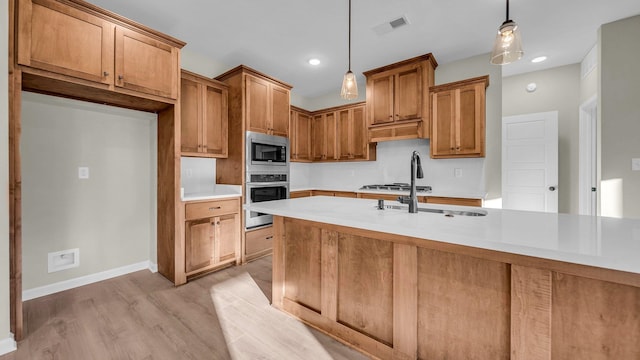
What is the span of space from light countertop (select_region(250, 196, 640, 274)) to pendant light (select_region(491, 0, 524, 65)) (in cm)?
100

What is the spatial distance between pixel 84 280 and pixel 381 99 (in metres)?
4.11

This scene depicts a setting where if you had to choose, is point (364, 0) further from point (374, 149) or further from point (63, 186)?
point (63, 186)

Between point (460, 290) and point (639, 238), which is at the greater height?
point (639, 238)

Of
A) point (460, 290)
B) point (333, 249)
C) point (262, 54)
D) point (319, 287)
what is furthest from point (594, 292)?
point (262, 54)

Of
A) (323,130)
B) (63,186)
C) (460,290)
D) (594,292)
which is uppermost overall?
(323,130)

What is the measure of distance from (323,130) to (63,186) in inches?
142

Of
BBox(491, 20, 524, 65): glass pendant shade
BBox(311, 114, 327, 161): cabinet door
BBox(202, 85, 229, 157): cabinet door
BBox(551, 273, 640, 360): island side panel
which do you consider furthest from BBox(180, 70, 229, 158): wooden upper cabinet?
BBox(551, 273, 640, 360): island side panel

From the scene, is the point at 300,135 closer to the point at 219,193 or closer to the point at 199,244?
the point at 219,193

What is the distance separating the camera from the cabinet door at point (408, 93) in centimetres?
351

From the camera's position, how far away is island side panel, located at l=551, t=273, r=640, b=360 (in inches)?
36.2

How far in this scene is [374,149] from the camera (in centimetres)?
444

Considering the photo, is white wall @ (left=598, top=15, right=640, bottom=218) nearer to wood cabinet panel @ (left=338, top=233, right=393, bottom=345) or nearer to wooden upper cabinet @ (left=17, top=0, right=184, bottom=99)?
wood cabinet panel @ (left=338, top=233, right=393, bottom=345)

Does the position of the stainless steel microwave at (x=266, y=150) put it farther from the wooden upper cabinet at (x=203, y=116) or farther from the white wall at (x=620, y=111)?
the white wall at (x=620, y=111)
